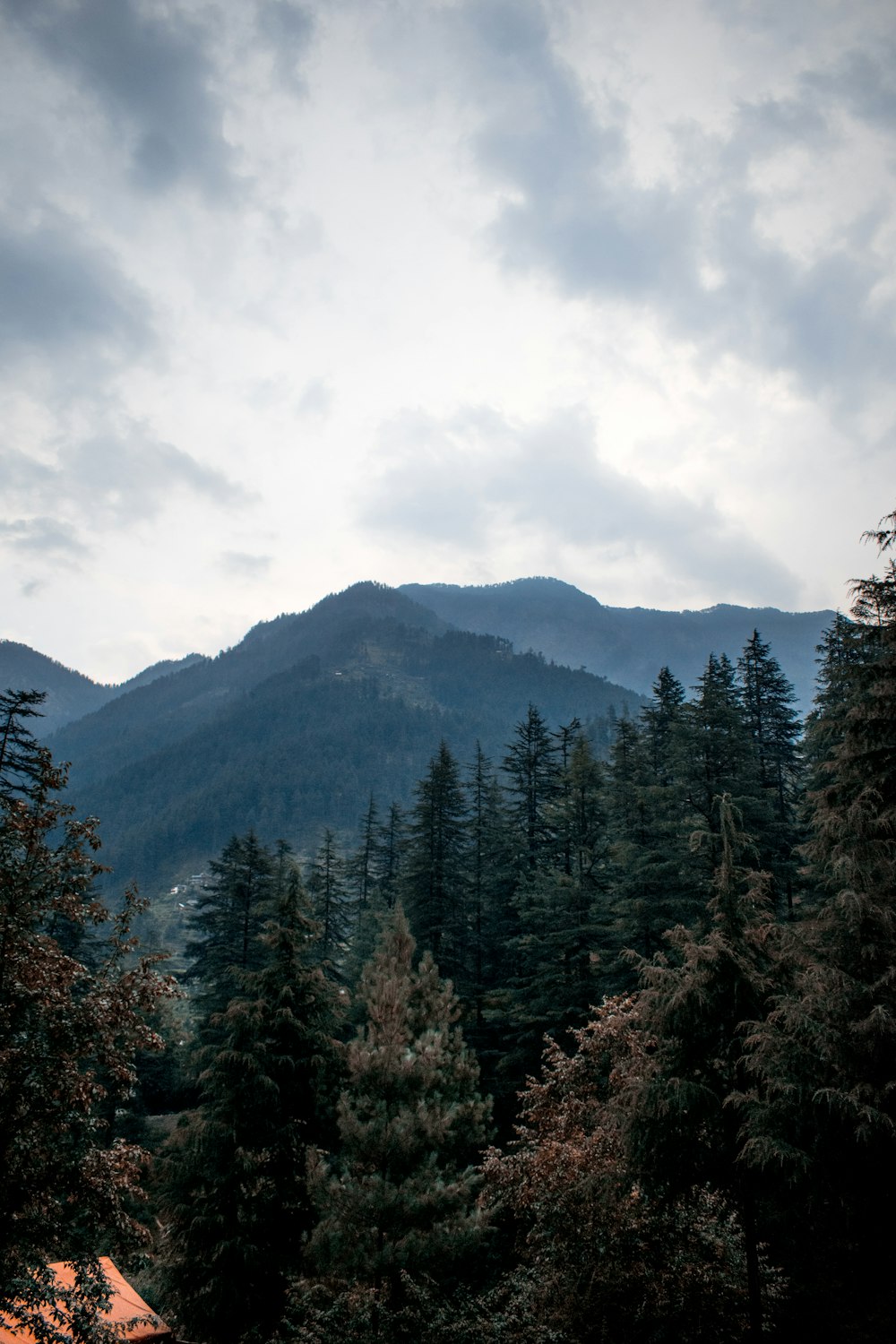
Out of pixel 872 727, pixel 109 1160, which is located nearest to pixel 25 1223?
pixel 109 1160

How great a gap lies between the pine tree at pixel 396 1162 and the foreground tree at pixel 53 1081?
5.45 m

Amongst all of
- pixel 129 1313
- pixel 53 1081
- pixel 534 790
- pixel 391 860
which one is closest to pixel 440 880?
pixel 534 790

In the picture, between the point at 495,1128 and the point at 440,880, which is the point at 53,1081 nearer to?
the point at 495,1128

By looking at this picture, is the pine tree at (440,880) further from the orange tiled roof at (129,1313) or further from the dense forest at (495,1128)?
the orange tiled roof at (129,1313)

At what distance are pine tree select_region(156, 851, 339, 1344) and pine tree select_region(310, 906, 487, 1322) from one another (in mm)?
1281

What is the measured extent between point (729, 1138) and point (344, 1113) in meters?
7.75

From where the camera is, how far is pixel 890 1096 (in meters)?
10.1

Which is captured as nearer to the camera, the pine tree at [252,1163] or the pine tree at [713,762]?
the pine tree at [252,1163]

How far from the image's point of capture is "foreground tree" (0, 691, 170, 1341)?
8.53 metres

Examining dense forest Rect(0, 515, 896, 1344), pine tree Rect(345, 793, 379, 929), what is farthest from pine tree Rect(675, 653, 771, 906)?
pine tree Rect(345, 793, 379, 929)

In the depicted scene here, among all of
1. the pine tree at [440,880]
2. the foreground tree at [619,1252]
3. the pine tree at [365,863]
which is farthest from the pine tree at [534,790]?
the foreground tree at [619,1252]

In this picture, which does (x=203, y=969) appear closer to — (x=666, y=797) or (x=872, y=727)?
(x=666, y=797)

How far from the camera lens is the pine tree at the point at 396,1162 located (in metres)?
13.9

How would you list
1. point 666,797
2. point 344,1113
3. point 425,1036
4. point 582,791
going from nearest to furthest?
point 344,1113 < point 425,1036 < point 666,797 < point 582,791
